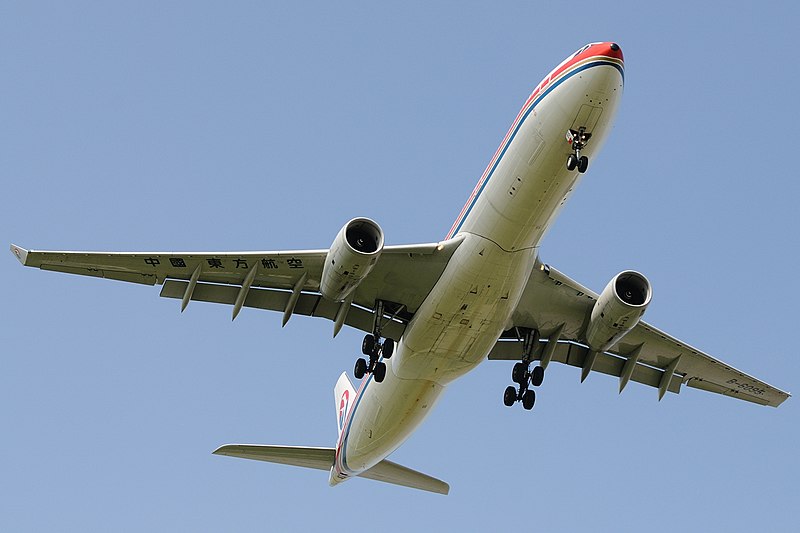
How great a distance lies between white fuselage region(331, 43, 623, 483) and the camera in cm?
2119

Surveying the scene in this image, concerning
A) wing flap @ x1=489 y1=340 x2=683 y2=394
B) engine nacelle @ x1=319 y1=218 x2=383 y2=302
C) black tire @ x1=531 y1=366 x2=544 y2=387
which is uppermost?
engine nacelle @ x1=319 y1=218 x2=383 y2=302

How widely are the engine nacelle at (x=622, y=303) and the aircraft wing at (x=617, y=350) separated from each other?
1.02 meters

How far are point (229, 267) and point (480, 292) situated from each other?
5638 millimetres

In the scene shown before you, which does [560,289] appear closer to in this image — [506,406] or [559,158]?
[506,406]

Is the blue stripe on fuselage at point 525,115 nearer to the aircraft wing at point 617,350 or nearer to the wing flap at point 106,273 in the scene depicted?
the aircraft wing at point 617,350

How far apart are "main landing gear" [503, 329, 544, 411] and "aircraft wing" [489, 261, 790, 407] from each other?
308 mm

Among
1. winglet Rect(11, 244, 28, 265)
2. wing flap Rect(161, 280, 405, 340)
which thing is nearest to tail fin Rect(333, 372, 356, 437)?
wing flap Rect(161, 280, 405, 340)

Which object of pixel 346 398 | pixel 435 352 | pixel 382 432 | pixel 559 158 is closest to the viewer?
pixel 559 158

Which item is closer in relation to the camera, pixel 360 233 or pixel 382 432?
pixel 360 233

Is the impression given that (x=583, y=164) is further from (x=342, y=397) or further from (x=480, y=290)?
(x=342, y=397)

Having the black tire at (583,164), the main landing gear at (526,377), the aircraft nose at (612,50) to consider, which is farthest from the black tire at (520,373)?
the aircraft nose at (612,50)

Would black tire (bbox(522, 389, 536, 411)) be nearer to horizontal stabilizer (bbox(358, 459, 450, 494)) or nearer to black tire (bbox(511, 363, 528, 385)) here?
black tire (bbox(511, 363, 528, 385))

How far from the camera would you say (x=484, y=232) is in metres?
22.6

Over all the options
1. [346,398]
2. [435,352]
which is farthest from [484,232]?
[346,398]
